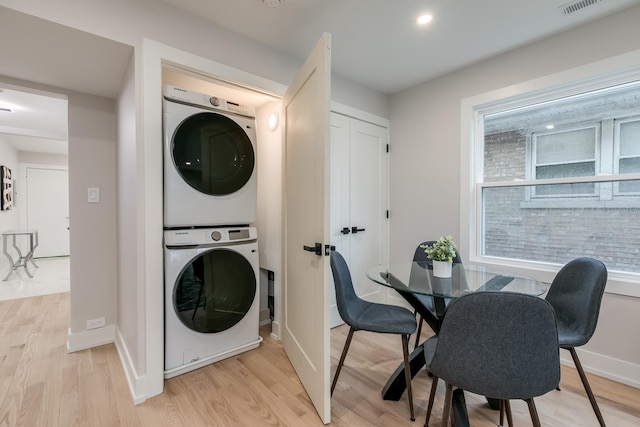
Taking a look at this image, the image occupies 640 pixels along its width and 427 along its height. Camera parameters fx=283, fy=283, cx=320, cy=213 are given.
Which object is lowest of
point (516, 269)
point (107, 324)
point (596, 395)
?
Result: point (596, 395)

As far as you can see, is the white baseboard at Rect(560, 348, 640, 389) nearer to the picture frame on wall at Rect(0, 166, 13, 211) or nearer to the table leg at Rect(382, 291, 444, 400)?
the table leg at Rect(382, 291, 444, 400)

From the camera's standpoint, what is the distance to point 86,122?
7.59ft

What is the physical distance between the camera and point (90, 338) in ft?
7.65

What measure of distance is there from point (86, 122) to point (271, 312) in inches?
88.5

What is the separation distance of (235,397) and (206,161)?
152cm

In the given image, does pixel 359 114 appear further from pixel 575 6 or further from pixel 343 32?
pixel 575 6

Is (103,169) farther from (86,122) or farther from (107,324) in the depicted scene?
(107,324)

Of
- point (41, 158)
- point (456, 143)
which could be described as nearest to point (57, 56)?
point (456, 143)

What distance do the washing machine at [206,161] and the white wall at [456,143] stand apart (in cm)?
171

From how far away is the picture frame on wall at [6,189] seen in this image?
471 centimetres

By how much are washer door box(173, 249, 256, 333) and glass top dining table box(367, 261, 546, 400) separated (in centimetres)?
97

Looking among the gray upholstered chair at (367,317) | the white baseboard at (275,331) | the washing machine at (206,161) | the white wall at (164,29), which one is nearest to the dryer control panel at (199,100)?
the washing machine at (206,161)

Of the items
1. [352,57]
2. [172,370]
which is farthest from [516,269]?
[172,370]

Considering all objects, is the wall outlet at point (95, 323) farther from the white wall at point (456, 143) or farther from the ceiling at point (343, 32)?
the white wall at point (456, 143)
